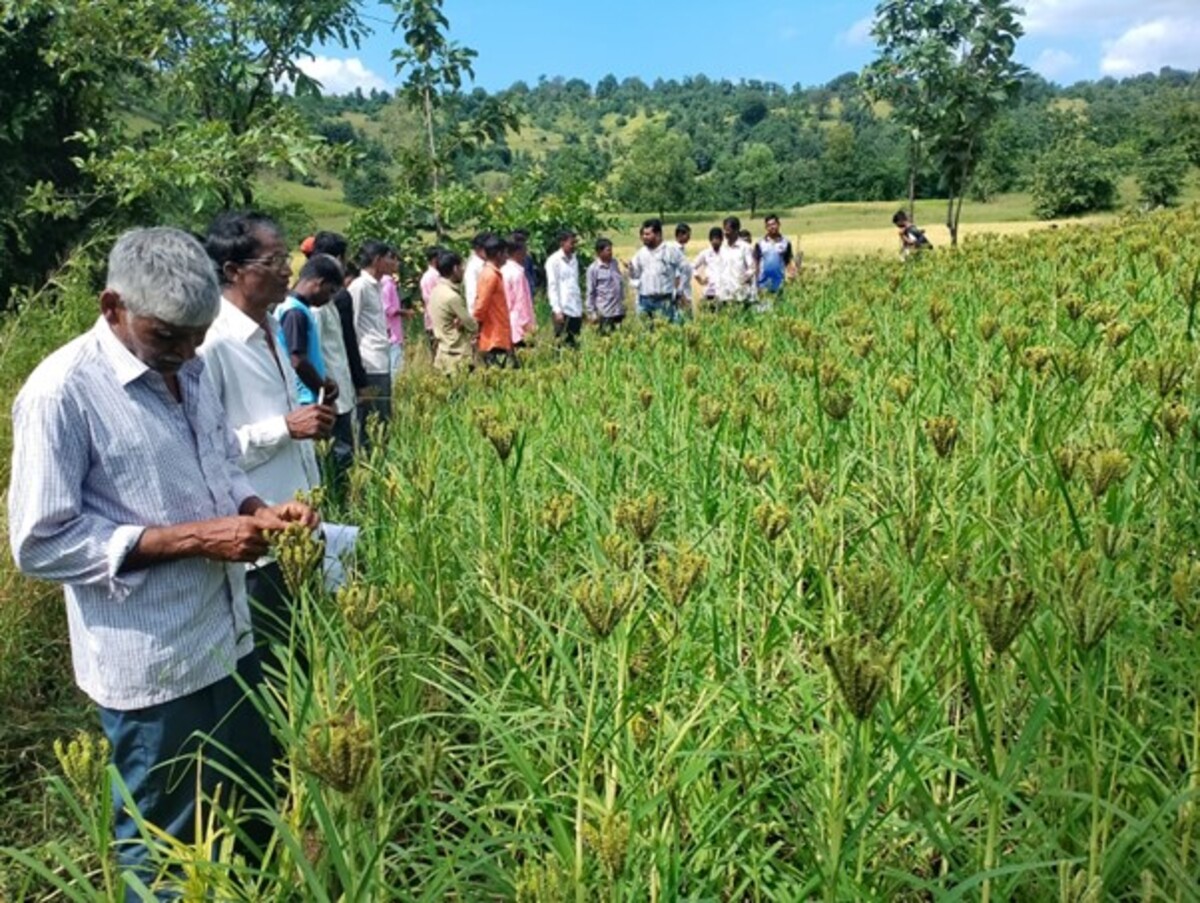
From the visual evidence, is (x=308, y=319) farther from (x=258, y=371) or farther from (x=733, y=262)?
(x=733, y=262)

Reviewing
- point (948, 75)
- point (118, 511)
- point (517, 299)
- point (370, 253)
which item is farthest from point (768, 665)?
point (948, 75)

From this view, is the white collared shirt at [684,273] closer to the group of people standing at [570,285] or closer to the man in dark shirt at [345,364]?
the group of people standing at [570,285]

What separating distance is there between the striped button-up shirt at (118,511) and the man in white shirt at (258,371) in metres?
0.67

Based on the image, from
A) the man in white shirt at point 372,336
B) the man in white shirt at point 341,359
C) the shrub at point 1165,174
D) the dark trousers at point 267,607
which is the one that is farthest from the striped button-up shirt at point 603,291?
the shrub at point 1165,174

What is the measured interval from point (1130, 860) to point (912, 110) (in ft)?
63.2

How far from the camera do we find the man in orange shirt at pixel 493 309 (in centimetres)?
777

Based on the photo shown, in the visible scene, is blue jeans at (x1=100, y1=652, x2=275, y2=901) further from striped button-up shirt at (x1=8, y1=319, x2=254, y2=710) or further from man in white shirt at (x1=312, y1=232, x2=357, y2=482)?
man in white shirt at (x1=312, y1=232, x2=357, y2=482)

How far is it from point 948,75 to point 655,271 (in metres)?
→ 10.8

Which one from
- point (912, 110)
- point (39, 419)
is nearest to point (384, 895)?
point (39, 419)

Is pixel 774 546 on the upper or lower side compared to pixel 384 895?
upper

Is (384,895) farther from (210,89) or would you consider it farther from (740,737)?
(210,89)

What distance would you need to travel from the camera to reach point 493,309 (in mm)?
7906

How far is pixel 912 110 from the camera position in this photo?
18.5 m

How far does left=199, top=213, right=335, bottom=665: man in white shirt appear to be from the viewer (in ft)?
9.47
